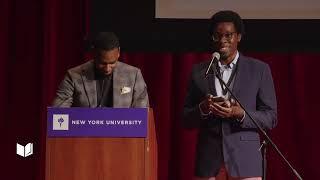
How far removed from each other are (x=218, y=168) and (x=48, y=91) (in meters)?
2.48

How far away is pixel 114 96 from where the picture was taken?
10.4ft

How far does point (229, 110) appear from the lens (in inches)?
110

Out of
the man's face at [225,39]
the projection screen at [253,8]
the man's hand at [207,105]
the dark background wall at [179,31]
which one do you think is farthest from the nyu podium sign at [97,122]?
the projection screen at [253,8]

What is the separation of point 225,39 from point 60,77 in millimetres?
2366

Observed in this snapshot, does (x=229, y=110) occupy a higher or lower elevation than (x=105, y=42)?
lower

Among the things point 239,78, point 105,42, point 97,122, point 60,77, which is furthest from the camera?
point 60,77

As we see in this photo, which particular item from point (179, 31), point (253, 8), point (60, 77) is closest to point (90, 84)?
point (179, 31)

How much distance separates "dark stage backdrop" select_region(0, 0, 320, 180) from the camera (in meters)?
4.82

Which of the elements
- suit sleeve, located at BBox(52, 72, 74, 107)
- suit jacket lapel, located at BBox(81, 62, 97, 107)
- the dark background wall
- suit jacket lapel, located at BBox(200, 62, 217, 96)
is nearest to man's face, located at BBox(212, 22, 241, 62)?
suit jacket lapel, located at BBox(200, 62, 217, 96)

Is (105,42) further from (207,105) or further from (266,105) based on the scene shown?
(266,105)

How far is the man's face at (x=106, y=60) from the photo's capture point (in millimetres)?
3166

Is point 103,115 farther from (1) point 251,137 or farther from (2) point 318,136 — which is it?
(2) point 318,136

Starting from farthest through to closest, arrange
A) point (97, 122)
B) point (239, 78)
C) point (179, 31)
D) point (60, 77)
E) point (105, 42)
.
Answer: point (60, 77)
point (179, 31)
point (105, 42)
point (239, 78)
point (97, 122)

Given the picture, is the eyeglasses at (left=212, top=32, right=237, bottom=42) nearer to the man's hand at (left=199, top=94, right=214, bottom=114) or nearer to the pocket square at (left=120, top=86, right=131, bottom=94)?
the man's hand at (left=199, top=94, right=214, bottom=114)
